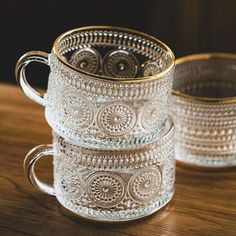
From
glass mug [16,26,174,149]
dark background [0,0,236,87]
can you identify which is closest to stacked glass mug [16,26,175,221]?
glass mug [16,26,174,149]

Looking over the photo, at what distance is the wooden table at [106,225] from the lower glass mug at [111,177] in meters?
0.02

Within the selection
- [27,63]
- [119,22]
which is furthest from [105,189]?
[119,22]

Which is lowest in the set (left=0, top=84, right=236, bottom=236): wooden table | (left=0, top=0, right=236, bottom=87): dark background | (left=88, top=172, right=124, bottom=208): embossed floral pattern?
(left=0, top=84, right=236, bottom=236): wooden table

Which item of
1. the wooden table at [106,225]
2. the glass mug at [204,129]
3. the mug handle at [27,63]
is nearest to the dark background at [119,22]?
the glass mug at [204,129]

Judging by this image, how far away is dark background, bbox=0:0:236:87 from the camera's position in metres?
1.34

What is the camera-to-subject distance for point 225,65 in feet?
3.65

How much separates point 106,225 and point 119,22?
2.19 ft

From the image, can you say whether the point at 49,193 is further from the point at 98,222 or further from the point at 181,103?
the point at 181,103

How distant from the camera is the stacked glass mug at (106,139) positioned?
2.72 ft

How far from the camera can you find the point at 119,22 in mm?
1458

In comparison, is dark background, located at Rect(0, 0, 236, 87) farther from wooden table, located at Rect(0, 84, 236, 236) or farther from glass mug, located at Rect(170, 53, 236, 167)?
wooden table, located at Rect(0, 84, 236, 236)

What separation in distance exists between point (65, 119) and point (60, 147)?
0.04 meters

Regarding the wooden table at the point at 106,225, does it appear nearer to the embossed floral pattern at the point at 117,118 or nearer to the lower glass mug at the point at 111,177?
the lower glass mug at the point at 111,177

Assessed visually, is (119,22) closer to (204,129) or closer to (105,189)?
(204,129)
